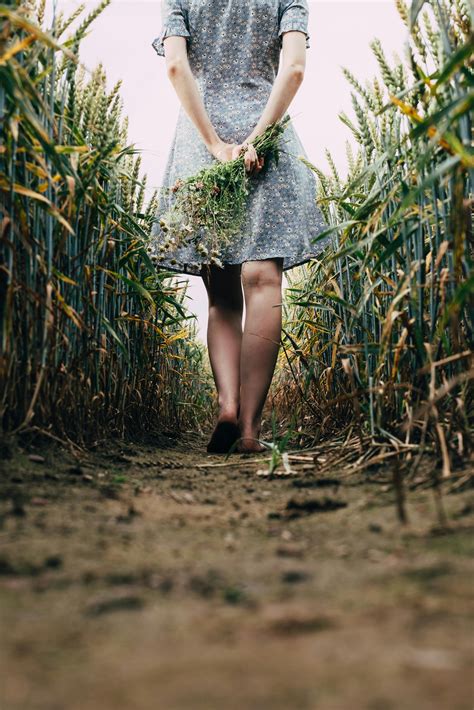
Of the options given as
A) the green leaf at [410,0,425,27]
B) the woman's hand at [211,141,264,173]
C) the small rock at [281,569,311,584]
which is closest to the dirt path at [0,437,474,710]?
the small rock at [281,569,311,584]

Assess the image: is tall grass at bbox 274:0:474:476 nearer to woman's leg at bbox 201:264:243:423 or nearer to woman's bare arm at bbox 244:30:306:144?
woman's bare arm at bbox 244:30:306:144

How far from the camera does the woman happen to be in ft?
5.34

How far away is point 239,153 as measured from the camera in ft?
5.41

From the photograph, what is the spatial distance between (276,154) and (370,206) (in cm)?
57

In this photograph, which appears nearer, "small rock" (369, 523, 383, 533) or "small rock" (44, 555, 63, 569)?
"small rock" (44, 555, 63, 569)

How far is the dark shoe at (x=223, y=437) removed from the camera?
5.22 ft

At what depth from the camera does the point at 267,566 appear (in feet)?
1.70

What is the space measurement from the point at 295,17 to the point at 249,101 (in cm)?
23

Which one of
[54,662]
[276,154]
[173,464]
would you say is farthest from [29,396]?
[276,154]

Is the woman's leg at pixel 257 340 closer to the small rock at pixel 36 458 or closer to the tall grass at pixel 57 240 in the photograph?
the tall grass at pixel 57 240

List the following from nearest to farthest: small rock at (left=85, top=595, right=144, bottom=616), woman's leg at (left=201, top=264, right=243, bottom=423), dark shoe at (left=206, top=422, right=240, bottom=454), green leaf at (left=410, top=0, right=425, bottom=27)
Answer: small rock at (left=85, top=595, right=144, bottom=616)
green leaf at (left=410, top=0, right=425, bottom=27)
dark shoe at (left=206, top=422, right=240, bottom=454)
woman's leg at (left=201, top=264, right=243, bottom=423)

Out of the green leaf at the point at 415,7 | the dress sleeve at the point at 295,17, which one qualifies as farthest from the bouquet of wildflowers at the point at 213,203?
the green leaf at the point at 415,7

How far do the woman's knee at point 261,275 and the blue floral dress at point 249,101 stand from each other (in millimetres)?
21

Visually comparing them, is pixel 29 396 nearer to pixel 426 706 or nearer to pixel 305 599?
pixel 305 599
